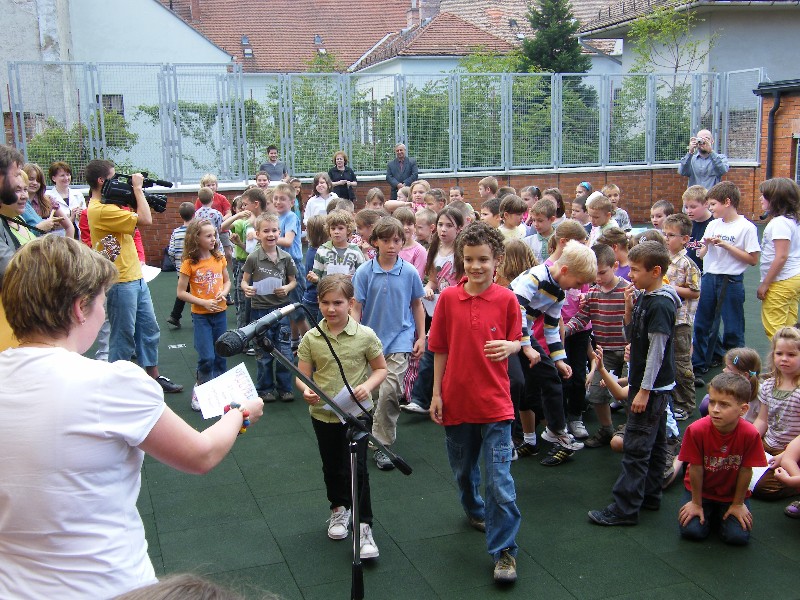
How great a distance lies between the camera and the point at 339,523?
15.2 feet

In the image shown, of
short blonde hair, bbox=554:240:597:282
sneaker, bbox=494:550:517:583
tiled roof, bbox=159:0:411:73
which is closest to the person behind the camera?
sneaker, bbox=494:550:517:583

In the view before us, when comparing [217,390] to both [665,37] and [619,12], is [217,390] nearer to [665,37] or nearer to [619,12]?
[665,37]

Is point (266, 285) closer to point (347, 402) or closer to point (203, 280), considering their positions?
point (203, 280)

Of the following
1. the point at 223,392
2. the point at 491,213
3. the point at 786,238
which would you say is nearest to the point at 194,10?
the point at 491,213

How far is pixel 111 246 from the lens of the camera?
649cm

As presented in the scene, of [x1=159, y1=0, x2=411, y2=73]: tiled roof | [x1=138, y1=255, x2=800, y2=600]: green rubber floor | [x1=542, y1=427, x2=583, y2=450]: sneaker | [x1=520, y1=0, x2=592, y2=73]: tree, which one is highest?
[x1=159, y1=0, x2=411, y2=73]: tiled roof

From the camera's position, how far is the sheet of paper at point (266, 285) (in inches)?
286

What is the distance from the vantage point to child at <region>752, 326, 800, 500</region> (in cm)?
507

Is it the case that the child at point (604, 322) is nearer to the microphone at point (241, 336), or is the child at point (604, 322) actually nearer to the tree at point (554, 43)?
the microphone at point (241, 336)

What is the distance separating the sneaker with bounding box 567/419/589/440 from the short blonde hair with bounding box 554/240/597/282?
5.29ft

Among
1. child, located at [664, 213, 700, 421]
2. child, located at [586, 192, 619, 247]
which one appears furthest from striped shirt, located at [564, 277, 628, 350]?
child, located at [586, 192, 619, 247]

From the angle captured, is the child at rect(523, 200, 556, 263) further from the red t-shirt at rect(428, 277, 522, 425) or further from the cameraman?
the cameraman

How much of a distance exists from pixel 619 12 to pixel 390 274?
2463cm

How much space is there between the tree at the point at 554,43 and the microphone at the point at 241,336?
2621 centimetres
